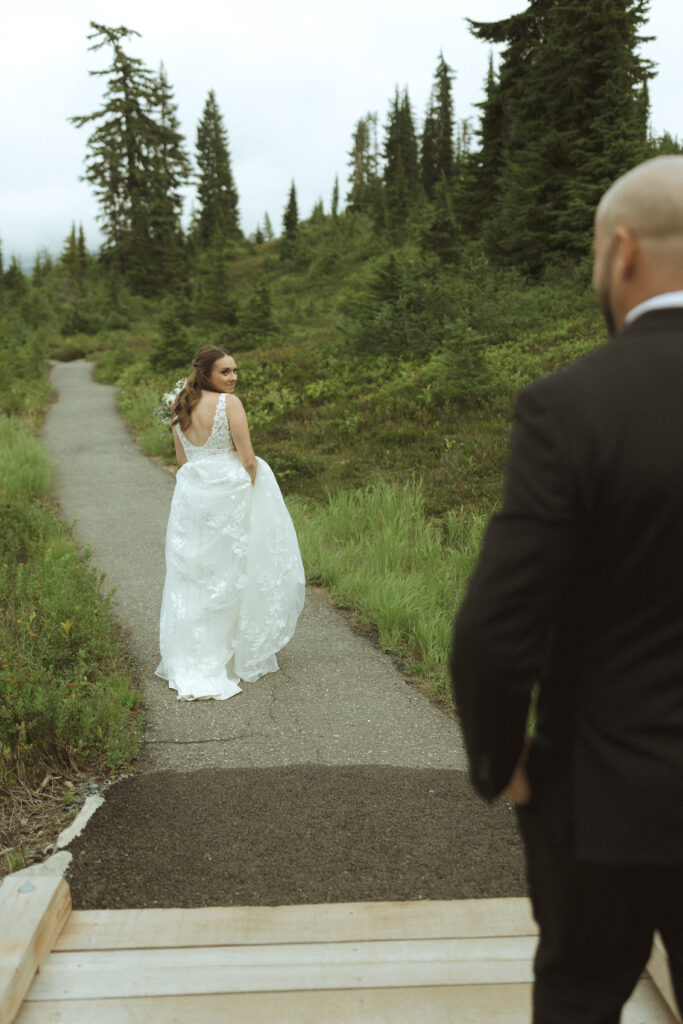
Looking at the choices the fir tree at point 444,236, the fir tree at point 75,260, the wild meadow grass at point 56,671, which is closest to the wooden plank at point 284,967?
the wild meadow grass at point 56,671

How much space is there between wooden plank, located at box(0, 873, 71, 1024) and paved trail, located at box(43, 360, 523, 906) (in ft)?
2.29

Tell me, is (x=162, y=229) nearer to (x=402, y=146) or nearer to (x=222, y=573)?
(x=402, y=146)

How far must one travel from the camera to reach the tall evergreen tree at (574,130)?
2075cm

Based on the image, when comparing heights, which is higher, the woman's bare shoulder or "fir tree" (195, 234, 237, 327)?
"fir tree" (195, 234, 237, 327)

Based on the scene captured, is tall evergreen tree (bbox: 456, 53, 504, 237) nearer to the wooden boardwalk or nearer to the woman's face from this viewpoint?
the woman's face

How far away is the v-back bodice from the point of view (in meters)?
5.29

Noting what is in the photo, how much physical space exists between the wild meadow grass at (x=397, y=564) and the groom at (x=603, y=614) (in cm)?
386

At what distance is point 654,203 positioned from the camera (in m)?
1.21

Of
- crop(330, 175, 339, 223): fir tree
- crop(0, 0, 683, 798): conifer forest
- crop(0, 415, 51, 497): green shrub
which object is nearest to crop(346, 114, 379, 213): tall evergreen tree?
crop(330, 175, 339, 223): fir tree

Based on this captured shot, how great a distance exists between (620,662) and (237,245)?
66118 mm

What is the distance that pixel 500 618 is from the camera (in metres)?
1.23

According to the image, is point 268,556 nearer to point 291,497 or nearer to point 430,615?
point 430,615

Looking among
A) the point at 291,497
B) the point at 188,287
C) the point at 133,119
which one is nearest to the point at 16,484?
the point at 291,497
